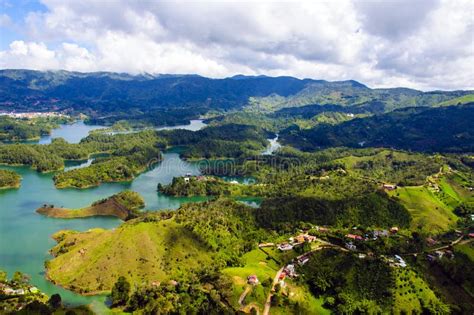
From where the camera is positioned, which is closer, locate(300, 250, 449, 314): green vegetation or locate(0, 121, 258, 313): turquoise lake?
locate(300, 250, 449, 314): green vegetation

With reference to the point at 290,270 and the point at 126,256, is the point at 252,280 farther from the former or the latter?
the point at 126,256

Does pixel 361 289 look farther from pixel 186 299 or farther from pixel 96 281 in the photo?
pixel 96 281

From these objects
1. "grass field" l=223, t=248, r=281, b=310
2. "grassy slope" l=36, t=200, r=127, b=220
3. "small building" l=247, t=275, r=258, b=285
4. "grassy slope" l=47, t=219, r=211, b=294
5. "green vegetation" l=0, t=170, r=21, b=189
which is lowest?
"green vegetation" l=0, t=170, r=21, b=189

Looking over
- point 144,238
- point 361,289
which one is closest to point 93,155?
Answer: point 144,238

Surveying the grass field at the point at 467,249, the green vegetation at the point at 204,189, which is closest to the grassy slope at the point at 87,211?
the green vegetation at the point at 204,189

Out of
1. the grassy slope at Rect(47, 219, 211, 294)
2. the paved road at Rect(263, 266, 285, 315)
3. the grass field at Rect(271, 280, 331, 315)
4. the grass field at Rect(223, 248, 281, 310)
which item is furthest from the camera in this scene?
the grassy slope at Rect(47, 219, 211, 294)

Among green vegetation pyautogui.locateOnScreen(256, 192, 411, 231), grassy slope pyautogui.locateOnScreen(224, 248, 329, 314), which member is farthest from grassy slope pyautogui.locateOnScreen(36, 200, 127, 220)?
grassy slope pyautogui.locateOnScreen(224, 248, 329, 314)

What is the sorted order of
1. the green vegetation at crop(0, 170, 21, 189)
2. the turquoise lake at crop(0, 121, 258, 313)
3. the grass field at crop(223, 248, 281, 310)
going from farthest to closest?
the green vegetation at crop(0, 170, 21, 189) → the turquoise lake at crop(0, 121, 258, 313) → the grass field at crop(223, 248, 281, 310)

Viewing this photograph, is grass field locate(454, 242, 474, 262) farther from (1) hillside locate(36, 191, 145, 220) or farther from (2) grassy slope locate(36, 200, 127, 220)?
(2) grassy slope locate(36, 200, 127, 220)
